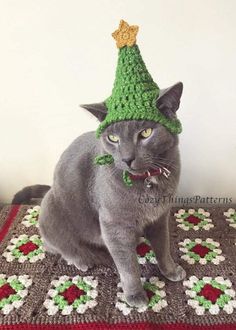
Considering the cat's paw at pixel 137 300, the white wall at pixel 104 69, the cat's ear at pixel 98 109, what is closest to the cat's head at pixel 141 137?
the cat's ear at pixel 98 109

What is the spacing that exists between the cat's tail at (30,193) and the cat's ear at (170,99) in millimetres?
614

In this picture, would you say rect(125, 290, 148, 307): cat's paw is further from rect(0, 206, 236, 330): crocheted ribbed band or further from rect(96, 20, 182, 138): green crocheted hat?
rect(96, 20, 182, 138): green crocheted hat

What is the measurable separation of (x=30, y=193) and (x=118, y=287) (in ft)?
1.57

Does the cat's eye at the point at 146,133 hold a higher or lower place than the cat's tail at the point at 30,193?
higher

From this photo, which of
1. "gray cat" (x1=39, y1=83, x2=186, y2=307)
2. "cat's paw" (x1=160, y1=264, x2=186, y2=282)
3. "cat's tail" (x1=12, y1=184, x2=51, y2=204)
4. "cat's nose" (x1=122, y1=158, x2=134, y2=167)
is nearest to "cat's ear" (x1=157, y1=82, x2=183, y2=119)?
"gray cat" (x1=39, y1=83, x2=186, y2=307)

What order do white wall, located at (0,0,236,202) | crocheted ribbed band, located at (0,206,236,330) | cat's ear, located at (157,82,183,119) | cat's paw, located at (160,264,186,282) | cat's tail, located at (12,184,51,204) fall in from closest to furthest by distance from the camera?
1. cat's ear, located at (157,82,183,119)
2. crocheted ribbed band, located at (0,206,236,330)
3. cat's paw, located at (160,264,186,282)
4. white wall, located at (0,0,236,202)
5. cat's tail, located at (12,184,51,204)

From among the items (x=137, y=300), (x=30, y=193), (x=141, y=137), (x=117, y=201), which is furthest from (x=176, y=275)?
(x=30, y=193)

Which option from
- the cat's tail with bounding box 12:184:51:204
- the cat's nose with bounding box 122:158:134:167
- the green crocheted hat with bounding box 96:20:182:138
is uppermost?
the green crocheted hat with bounding box 96:20:182:138

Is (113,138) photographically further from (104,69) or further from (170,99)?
(104,69)

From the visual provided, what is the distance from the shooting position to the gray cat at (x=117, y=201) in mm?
653

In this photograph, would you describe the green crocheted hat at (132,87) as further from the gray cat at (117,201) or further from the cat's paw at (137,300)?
the cat's paw at (137,300)

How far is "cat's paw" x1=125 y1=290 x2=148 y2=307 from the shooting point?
2.51ft

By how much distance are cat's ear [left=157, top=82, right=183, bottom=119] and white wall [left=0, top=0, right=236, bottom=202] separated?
402 mm

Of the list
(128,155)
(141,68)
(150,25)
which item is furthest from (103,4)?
(128,155)
